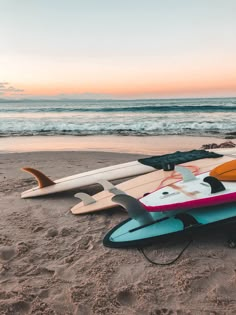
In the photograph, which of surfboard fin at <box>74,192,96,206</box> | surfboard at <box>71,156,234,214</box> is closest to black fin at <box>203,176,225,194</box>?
surfboard at <box>71,156,234,214</box>

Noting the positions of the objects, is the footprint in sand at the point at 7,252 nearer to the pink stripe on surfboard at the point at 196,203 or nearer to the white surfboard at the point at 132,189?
the white surfboard at the point at 132,189

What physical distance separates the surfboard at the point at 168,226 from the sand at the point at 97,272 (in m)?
0.09

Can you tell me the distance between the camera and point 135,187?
387 cm

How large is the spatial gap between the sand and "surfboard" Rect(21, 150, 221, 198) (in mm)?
710

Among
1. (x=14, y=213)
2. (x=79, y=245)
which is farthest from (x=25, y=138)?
(x=79, y=245)

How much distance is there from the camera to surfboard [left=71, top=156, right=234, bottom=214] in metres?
3.49

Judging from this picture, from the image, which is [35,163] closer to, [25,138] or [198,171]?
[198,171]

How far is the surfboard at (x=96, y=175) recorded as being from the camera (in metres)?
4.17

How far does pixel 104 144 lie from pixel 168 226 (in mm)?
6597

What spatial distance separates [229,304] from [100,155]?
5.28m

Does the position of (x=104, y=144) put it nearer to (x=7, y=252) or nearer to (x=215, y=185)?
(x=215, y=185)

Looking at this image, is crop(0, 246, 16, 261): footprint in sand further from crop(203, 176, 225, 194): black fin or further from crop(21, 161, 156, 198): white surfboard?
crop(203, 176, 225, 194): black fin

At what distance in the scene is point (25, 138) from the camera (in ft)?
35.6

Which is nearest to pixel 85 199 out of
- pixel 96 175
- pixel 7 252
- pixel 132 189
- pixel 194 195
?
pixel 132 189
